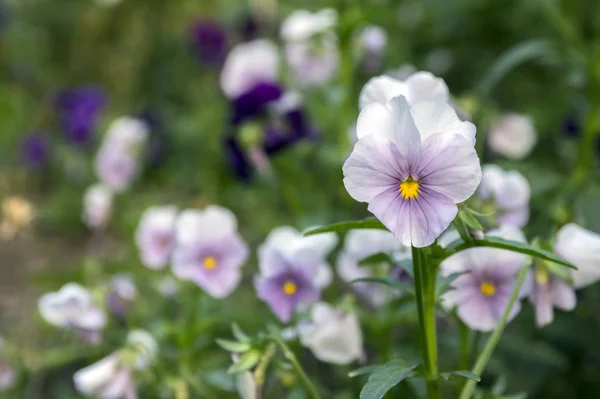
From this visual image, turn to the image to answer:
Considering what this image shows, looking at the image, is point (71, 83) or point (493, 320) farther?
point (71, 83)

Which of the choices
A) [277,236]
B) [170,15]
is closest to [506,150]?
[277,236]

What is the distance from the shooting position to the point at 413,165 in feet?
2.98

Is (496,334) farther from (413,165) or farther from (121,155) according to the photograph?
(121,155)

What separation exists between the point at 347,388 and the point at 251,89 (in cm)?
70

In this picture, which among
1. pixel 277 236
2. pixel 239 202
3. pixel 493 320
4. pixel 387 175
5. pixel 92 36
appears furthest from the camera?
pixel 92 36

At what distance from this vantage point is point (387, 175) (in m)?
0.91

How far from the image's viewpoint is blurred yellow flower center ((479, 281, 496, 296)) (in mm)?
1152

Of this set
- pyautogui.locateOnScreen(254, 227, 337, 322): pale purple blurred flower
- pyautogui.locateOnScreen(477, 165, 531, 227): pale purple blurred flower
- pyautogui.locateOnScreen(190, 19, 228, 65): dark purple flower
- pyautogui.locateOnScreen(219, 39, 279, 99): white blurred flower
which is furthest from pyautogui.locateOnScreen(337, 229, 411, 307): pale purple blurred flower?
pyautogui.locateOnScreen(190, 19, 228, 65): dark purple flower

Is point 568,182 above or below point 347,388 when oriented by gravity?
above

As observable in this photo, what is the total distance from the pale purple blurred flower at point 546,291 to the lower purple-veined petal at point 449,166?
0.32 m

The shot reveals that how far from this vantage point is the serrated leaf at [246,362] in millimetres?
1082

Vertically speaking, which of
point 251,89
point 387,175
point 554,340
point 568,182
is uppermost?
point 251,89

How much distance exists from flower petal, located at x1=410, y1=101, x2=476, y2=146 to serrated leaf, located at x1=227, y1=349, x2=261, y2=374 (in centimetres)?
39

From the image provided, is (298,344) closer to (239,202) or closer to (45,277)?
(45,277)
